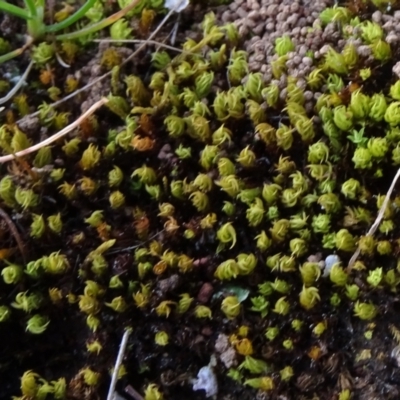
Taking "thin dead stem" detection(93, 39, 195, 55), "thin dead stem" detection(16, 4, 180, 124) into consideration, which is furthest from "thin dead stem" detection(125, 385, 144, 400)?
"thin dead stem" detection(93, 39, 195, 55)

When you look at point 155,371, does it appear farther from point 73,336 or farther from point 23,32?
point 23,32

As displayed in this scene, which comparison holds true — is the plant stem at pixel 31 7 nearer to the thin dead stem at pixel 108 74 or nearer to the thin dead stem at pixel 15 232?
the thin dead stem at pixel 108 74

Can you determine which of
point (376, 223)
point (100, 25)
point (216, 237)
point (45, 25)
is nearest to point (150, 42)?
point (100, 25)

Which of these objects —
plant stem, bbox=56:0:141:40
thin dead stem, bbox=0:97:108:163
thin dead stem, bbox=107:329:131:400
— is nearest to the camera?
thin dead stem, bbox=107:329:131:400

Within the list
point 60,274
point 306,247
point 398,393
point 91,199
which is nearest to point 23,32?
point 91,199

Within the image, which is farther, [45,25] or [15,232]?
[45,25]

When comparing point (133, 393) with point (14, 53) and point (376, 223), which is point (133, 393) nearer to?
point (376, 223)

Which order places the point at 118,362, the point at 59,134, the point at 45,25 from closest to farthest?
the point at 118,362 → the point at 59,134 → the point at 45,25

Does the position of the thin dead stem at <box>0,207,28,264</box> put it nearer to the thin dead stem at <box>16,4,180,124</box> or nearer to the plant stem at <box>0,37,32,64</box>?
the thin dead stem at <box>16,4,180,124</box>
